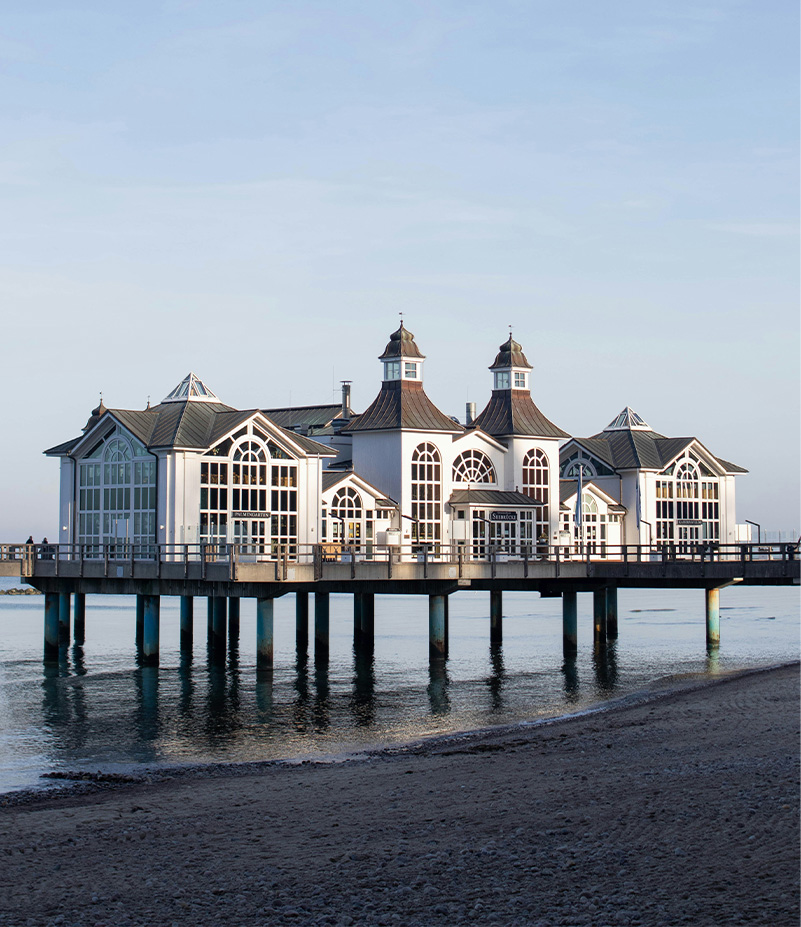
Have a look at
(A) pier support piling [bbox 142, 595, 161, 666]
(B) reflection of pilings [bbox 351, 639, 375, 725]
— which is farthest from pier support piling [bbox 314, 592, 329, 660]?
(A) pier support piling [bbox 142, 595, 161, 666]

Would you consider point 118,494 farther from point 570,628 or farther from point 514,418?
point 514,418

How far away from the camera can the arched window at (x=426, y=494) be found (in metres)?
56.8

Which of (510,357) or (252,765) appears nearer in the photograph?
(252,765)

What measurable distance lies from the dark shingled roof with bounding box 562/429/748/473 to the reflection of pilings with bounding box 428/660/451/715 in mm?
27424

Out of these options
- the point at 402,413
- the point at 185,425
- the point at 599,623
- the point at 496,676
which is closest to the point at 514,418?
the point at 402,413

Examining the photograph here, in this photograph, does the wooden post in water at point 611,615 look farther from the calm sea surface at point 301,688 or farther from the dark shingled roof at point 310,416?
the dark shingled roof at point 310,416

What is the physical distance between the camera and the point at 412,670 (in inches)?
1684

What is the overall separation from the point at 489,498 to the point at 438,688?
2228cm

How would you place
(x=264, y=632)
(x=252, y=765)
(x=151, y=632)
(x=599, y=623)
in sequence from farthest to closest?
(x=599, y=623) → (x=151, y=632) → (x=264, y=632) → (x=252, y=765)

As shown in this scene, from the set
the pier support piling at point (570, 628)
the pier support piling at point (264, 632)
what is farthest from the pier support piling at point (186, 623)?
the pier support piling at point (570, 628)

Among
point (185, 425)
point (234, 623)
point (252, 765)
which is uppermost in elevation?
point (185, 425)

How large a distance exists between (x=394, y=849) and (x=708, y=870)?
3684 mm

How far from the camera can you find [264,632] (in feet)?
127

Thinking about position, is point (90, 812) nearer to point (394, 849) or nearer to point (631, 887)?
point (394, 849)
